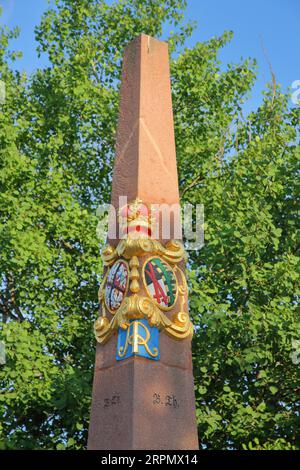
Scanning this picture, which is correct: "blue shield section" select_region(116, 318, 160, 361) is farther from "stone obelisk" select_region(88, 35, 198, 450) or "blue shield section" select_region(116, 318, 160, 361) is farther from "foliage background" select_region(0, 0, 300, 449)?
"foliage background" select_region(0, 0, 300, 449)

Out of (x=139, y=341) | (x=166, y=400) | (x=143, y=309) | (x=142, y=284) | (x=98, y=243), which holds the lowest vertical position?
(x=166, y=400)

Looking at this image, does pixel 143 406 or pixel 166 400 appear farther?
pixel 166 400

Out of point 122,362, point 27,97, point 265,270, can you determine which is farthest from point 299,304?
point 27,97

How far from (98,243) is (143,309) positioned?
809 centimetres

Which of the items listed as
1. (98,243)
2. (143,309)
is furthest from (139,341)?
(98,243)

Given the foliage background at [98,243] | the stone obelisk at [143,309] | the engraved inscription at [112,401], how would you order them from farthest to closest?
the foliage background at [98,243] → the engraved inscription at [112,401] → the stone obelisk at [143,309]

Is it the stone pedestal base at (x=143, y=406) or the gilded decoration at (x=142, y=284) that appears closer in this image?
the stone pedestal base at (x=143, y=406)

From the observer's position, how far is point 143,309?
725 cm

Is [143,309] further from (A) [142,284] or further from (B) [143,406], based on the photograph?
(B) [143,406]

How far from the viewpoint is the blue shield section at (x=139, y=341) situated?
712 cm

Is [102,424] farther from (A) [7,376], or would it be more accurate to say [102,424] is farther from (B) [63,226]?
(B) [63,226]

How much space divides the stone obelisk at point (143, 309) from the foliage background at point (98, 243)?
4.25 metres

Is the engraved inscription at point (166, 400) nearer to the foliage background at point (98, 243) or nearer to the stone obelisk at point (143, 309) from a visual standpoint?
the stone obelisk at point (143, 309)

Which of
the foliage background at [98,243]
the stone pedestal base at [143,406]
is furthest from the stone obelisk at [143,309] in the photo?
the foliage background at [98,243]
